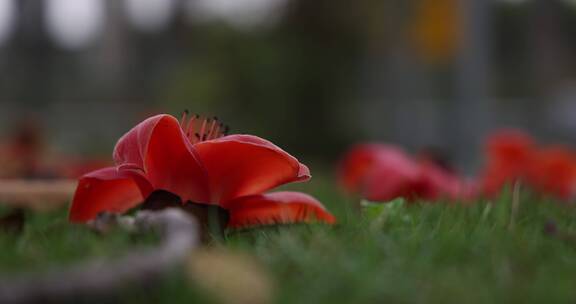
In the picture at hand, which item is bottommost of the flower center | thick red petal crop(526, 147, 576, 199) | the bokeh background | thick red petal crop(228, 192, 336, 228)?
the bokeh background

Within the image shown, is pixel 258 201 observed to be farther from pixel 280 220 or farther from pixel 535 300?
pixel 535 300

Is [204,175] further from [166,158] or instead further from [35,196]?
[35,196]

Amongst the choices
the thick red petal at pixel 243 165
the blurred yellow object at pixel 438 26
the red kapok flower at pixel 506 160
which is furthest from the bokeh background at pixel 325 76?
the thick red petal at pixel 243 165

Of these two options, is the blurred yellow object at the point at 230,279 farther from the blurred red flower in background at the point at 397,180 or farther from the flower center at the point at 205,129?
the blurred red flower in background at the point at 397,180

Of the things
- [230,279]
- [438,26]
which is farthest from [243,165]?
[438,26]

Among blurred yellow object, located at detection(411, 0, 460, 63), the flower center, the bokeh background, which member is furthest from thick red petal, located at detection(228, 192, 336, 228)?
blurred yellow object, located at detection(411, 0, 460, 63)

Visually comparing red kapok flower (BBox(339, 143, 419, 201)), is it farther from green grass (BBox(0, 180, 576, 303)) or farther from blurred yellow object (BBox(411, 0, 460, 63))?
blurred yellow object (BBox(411, 0, 460, 63))
